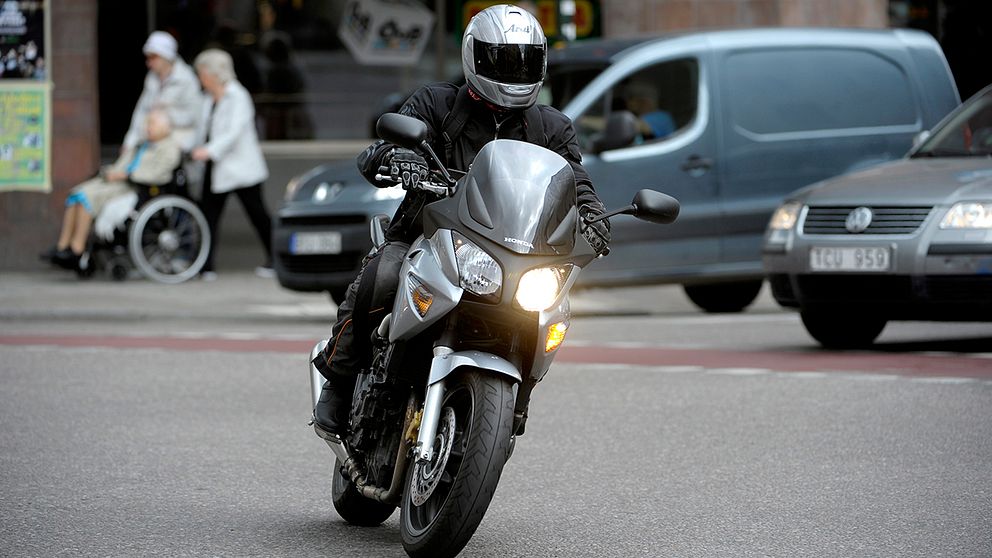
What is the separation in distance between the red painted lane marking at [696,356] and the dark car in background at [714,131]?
1353mm

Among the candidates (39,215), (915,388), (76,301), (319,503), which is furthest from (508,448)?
(39,215)

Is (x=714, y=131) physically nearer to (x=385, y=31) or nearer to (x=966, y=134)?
(x=966, y=134)

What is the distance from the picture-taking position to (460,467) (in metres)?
5.26

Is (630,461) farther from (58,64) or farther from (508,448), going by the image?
(58,64)

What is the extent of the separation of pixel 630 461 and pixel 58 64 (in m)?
11.1

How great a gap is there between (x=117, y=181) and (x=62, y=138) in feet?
5.18

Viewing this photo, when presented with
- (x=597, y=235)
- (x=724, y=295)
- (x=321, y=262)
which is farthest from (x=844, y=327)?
(x=597, y=235)

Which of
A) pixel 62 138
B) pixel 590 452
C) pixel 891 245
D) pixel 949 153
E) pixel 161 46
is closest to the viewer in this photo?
pixel 590 452

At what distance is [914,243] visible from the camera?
10539mm

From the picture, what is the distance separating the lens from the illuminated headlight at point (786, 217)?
11273 millimetres

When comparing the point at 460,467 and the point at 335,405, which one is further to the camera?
the point at 335,405

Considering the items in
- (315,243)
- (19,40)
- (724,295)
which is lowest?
(724,295)

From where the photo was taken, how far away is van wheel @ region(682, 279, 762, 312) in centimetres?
1501

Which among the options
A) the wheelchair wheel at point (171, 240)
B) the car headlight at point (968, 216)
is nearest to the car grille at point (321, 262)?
the wheelchair wheel at point (171, 240)
